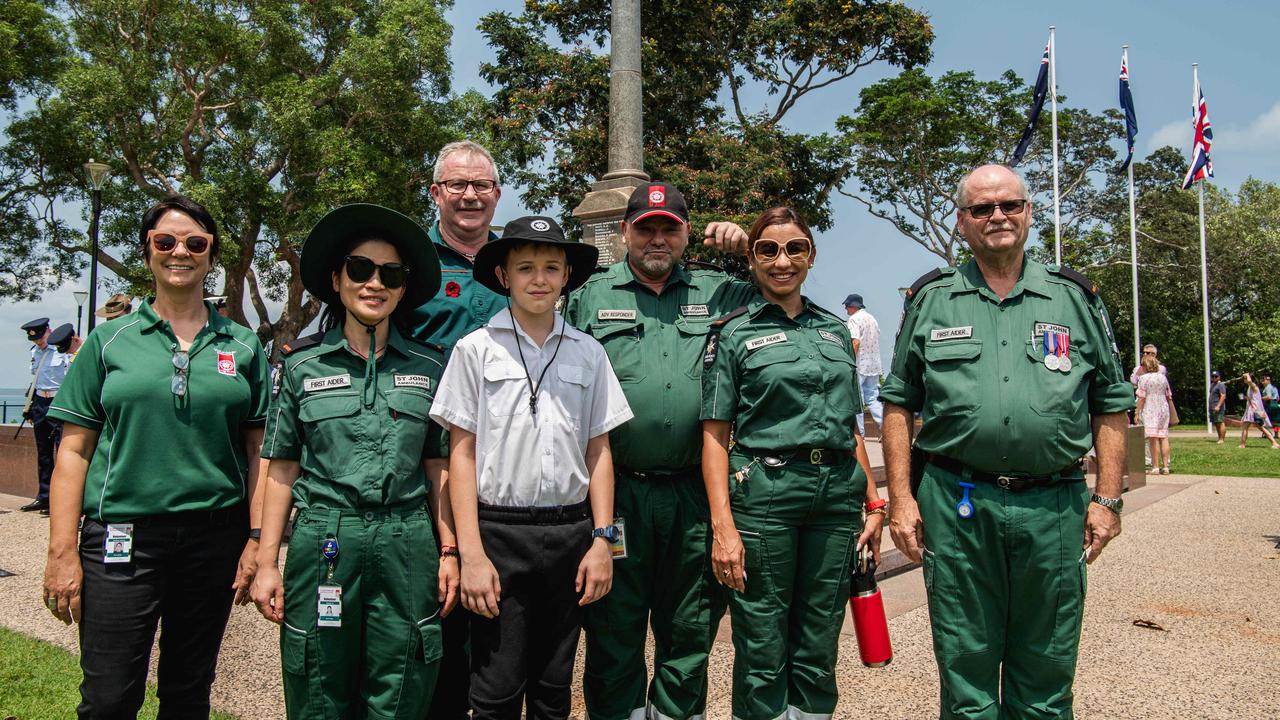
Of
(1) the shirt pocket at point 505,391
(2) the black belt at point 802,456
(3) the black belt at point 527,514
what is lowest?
(3) the black belt at point 527,514

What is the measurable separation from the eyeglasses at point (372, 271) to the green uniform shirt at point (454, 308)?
1.59 ft

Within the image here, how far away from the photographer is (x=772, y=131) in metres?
20.7

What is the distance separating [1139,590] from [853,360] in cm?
455

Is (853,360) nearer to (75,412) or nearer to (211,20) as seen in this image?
(75,412)

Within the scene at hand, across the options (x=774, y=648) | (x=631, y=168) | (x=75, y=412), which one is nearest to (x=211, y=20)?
(x=631, y=168)

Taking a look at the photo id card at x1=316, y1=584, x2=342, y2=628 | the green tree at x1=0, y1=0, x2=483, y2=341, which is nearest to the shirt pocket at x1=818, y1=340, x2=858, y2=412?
the photo id card at x1=316, y1=584, x2=342, y2=628

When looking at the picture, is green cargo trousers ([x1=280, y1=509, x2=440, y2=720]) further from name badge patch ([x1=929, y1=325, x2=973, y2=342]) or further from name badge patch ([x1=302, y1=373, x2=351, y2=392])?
name badge patch ([x1=929, y1=325, x2=973, y2=342])

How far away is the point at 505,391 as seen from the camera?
2.89 m

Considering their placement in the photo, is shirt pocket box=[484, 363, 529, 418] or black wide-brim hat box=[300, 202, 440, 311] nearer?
shirt pocket box=[484, 363, 529, 418]

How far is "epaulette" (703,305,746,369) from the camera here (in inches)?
131

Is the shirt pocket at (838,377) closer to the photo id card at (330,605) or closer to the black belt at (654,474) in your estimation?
the black belt at (654,474)

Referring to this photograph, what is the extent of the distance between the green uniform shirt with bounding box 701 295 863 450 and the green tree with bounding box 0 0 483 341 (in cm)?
1743

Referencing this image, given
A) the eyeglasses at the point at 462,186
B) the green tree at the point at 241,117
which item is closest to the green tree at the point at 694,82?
the green tree at the point at 241,117

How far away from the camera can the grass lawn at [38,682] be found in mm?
3961
